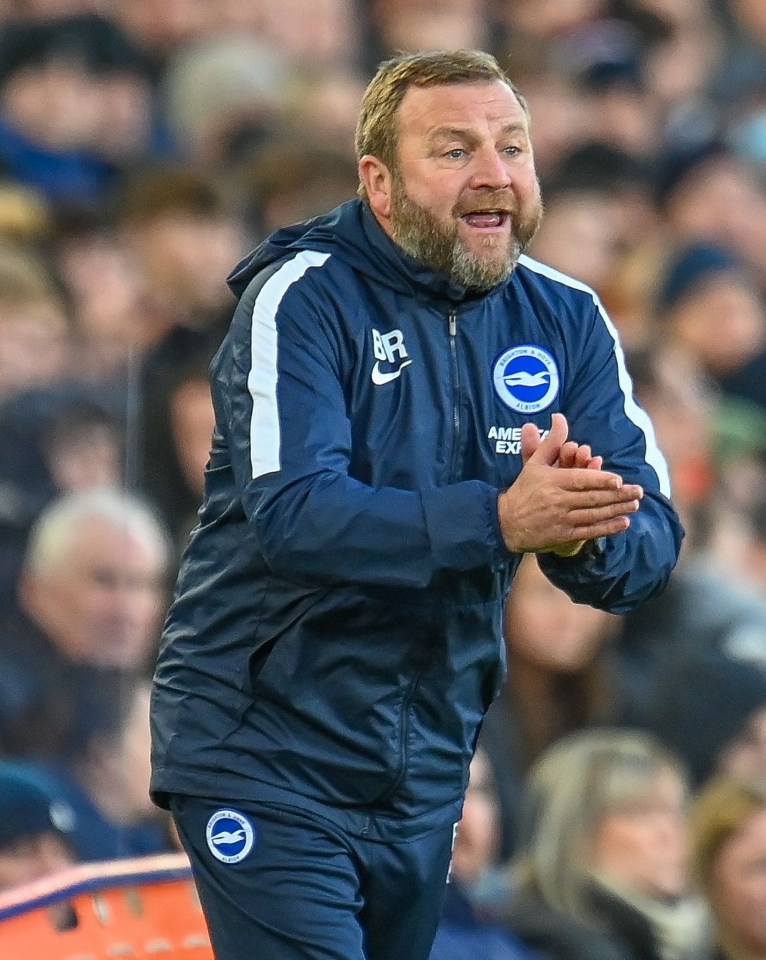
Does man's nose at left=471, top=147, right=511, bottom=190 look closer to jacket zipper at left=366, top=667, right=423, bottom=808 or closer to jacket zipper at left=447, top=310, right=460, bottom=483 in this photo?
jacket zipper at left=447, top=310, right=460, bottom=483

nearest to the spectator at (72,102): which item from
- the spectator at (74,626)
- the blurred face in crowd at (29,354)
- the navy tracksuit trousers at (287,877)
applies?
the blurred face in crowd at (29,354)

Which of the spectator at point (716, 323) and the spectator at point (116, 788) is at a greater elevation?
the spectator at point (716, 323)

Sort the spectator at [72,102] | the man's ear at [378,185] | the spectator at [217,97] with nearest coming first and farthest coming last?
the man's ear at [378,185] → the spectator at [72,102] → the spectator at [217,97]

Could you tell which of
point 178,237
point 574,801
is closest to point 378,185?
point 574,801

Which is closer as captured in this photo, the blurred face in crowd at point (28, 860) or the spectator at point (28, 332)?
the blurred face in crowd at point (28, 860)

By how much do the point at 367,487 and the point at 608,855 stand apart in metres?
2.59

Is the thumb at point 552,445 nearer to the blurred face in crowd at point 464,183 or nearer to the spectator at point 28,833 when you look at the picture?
the blurred face in crowd at point 464,183

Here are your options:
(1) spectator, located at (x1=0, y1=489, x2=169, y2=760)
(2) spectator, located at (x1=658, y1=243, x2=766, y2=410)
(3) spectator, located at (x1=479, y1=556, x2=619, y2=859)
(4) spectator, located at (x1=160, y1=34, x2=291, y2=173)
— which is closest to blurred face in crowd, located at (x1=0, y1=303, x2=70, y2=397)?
(1) spectator, located at (x1=0, y1=489, x2=169, y2=760)

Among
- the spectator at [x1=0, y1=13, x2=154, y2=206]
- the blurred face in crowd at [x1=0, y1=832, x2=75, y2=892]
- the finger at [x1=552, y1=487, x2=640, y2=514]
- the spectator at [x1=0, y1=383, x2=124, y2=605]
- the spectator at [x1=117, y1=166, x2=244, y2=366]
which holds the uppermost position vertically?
the spectator at [x1=0, y1=13, x2=154, y2=206]

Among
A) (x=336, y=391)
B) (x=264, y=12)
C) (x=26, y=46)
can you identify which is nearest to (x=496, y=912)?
(x=336, y=391)

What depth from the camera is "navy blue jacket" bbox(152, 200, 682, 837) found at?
2695 millimetres

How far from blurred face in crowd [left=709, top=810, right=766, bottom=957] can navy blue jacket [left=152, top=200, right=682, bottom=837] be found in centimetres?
233

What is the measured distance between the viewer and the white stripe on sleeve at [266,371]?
8.65 feet

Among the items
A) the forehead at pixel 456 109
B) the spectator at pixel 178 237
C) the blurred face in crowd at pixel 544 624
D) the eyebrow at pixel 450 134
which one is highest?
the forehead at pixel 456 109
